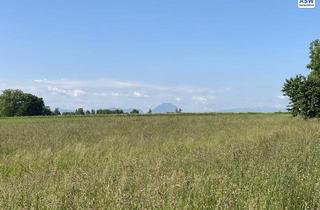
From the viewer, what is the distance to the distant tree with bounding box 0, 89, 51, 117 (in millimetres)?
141750

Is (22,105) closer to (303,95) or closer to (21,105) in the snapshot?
(21,105)

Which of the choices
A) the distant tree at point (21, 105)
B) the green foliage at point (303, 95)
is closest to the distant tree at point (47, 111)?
the distant tree at point (21, 105)

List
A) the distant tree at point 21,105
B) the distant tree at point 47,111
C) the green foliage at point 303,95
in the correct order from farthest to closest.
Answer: the distant tree at point 47,111 → the distant tree at point 21,105 → the green foliage at point 303,95

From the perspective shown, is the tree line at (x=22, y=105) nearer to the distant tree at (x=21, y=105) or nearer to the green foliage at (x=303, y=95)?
the distant tree at (x=21, y=105)

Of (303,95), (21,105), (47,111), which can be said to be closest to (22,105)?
(21,105)

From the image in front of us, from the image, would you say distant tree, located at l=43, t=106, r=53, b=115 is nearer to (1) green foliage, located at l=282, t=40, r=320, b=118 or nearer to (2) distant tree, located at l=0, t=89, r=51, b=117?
(2) distant tree, located at l=0, t=89, r=51, b=117

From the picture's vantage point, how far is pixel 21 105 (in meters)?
144

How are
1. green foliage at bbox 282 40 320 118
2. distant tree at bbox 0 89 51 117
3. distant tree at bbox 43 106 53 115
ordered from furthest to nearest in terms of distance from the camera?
distant tree at bbox 43 106 53 115 < distant tree at bbox 0 89 51 117 < green foliage at bbox 282 40 320 118

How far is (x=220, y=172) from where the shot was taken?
22.6 ft

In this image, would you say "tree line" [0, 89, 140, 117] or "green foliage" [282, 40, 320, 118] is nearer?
"green foliage" [282, 40, 320, 118]

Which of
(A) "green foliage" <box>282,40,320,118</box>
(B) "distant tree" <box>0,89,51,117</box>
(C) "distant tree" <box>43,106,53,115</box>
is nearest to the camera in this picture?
(A) "green foliage" <box>282,40,320,118</box>

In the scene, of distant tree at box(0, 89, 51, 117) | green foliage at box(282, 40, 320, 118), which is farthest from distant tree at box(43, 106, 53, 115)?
green foliage at box(282, 40, 320, 118)

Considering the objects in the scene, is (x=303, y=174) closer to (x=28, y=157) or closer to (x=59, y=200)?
(x=59, y=200)

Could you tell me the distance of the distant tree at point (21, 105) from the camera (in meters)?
142
